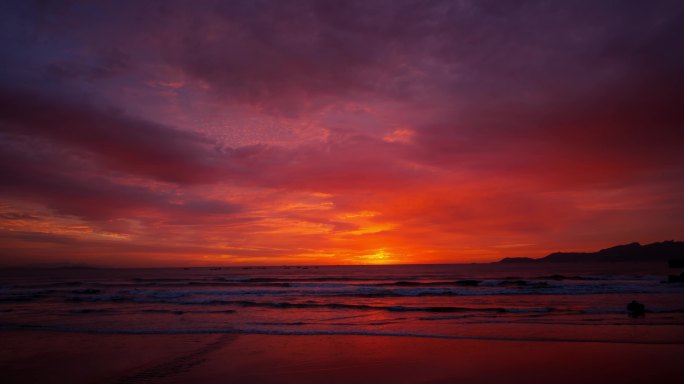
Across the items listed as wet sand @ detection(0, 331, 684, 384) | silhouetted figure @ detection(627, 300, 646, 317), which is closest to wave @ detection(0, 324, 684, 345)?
wet sand @ detection(0, 331, 684, 384)

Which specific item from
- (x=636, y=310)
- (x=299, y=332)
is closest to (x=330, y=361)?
(x=299, y=332)

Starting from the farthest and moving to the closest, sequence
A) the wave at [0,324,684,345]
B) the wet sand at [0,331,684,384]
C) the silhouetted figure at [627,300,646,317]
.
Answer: the silhouetted figure at [627,300,646,317] < the wave at [0,324,684,345] < the wet sand at [0,331,684,384]

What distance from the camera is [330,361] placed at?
33.3ft

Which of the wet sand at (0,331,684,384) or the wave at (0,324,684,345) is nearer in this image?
the wet sand at (0,331,684,384)

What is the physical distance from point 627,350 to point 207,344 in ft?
39.8

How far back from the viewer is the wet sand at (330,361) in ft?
28.8

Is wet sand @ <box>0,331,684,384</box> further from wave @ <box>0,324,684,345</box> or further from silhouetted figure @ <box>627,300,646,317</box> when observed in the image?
silhouetted figure @ <box>627,300,646,317</box>

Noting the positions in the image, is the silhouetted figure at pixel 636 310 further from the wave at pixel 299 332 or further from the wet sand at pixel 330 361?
the wet sand at pixel 330 361

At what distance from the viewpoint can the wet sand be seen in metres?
8.77

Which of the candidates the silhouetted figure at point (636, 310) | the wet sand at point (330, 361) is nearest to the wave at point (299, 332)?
the wet sand at point (330, 361)

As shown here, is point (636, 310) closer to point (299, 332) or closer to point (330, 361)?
point (299, 332)

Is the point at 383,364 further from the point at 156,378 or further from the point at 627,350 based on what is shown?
the point at 627,350

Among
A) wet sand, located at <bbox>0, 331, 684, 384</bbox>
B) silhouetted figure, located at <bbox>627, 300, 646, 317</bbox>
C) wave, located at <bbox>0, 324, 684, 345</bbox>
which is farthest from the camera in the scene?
silhouetted figure, located at <bbox>627, 300, 646, 317</bbox>

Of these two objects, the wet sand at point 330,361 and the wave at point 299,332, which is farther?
the wave at point 299,332
